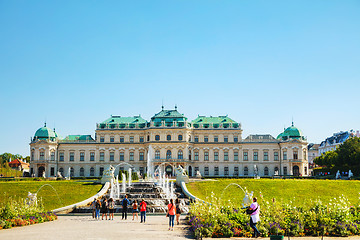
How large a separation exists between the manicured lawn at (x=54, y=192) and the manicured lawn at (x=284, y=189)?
10642 mm

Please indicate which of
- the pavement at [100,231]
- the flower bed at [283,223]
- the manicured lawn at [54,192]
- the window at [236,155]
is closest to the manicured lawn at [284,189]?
the manicured lawn at [54,192]

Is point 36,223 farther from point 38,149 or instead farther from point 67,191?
point 38,149

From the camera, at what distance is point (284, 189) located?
138ft

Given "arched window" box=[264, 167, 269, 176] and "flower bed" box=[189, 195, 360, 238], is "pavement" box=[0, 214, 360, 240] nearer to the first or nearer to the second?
"flower bed" box=[189, 195, 360, 238]

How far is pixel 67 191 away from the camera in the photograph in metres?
41.5

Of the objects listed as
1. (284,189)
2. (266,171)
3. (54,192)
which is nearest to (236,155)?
(266,171)

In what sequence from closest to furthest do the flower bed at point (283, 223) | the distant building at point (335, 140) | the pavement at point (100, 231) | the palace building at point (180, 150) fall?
the pavement at point (100, 231) < the flower bed at point (283, 223) < the palace building at point (180, 150) < the distant building at point (335, 140)

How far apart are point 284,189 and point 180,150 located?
40.5m

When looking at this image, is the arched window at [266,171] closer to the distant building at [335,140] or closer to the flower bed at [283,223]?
the distant building at [335,140]

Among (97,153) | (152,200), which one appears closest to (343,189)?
(152,200)

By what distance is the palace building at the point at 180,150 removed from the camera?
82.7 meters

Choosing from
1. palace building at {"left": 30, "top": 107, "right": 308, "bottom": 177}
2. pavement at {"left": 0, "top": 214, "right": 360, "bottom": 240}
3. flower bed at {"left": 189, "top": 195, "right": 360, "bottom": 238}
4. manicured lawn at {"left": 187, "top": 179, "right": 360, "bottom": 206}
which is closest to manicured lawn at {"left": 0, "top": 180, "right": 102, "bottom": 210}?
manicured lawn at {"left": 187, "top": 179, "right": 360, "bottom": 206}

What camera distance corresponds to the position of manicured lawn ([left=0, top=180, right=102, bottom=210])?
1469 inches

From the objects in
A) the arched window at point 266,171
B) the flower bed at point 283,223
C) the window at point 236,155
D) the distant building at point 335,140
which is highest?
the distant building at point 335,140
